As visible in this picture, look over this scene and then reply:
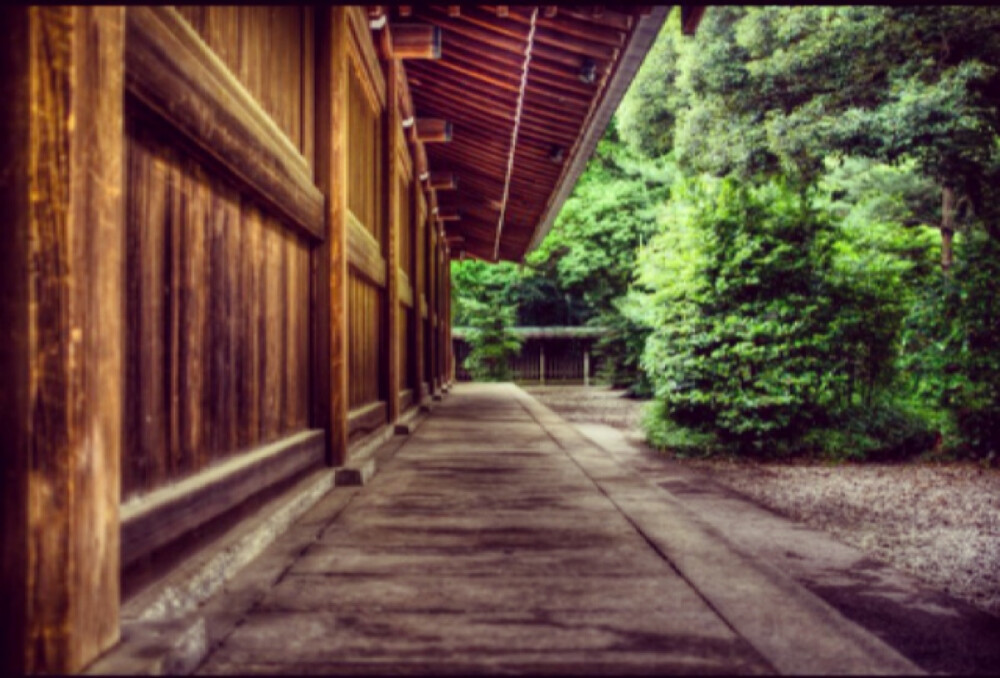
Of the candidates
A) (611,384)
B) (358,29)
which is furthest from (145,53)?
(611,384)

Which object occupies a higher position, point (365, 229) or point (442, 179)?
point (442, 179)

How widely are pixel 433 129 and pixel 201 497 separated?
6959 millimetres

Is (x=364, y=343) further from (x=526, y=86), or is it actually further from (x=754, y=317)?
(x=754, y=317)

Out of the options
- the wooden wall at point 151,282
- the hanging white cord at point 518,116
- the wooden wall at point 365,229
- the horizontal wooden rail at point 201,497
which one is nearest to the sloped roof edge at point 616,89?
the hanging white cord at point 518,116

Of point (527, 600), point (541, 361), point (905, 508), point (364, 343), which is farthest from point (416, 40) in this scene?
point (541, 361)

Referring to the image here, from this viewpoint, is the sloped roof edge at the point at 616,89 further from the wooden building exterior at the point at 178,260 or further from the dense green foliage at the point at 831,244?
the dense green foliage at the point at 831,244

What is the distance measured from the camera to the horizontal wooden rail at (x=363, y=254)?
16.1 ft

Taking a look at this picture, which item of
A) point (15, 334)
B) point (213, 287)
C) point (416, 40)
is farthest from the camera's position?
point (416, 40)

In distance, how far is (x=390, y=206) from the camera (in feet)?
22.1

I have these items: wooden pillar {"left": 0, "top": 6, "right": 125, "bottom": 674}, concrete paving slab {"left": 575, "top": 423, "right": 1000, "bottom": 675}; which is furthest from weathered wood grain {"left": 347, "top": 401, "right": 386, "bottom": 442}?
wooden pillar {"left": 0, "top": 6, "right": 125, "bottom": 674}

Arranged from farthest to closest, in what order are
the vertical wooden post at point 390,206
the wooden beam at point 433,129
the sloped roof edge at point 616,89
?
1. the wooden beam at point 433,129
2. the vertical wooden post at point 390,206
3. the sloped roof edge at point 616,89

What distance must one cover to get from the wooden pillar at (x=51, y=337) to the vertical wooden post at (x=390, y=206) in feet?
17.3

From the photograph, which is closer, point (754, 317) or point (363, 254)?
point (363, 254)

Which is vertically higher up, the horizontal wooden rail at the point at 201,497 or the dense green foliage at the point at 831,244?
the dense green foliage at the point at 831,244
